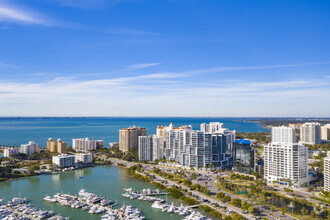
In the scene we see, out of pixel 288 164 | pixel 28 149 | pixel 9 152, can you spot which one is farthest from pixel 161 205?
pixel 9 152

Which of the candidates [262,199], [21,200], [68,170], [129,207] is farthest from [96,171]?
[262,199]

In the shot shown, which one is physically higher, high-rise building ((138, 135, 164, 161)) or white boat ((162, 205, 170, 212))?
high-rise building ((138, 135, 164, 161))

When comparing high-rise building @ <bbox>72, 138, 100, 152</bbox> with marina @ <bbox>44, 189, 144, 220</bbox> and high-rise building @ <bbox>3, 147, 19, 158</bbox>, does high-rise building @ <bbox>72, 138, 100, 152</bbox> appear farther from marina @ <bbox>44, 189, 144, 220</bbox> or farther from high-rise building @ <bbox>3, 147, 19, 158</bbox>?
marina @ <bbox>44, 189, 144, 220</bbox>

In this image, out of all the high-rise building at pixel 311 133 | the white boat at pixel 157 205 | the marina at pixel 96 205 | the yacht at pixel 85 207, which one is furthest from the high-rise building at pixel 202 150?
the high-rise building at pixel 311 133

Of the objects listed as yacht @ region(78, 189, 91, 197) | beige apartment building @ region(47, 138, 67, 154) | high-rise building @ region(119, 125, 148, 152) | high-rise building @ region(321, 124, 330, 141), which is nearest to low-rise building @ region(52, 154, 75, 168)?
beige apartment building @ region(47, 138, 67, 154)

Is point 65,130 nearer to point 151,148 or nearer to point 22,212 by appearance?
point 151,148

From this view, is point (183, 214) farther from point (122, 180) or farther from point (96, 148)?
point (96, 148)
